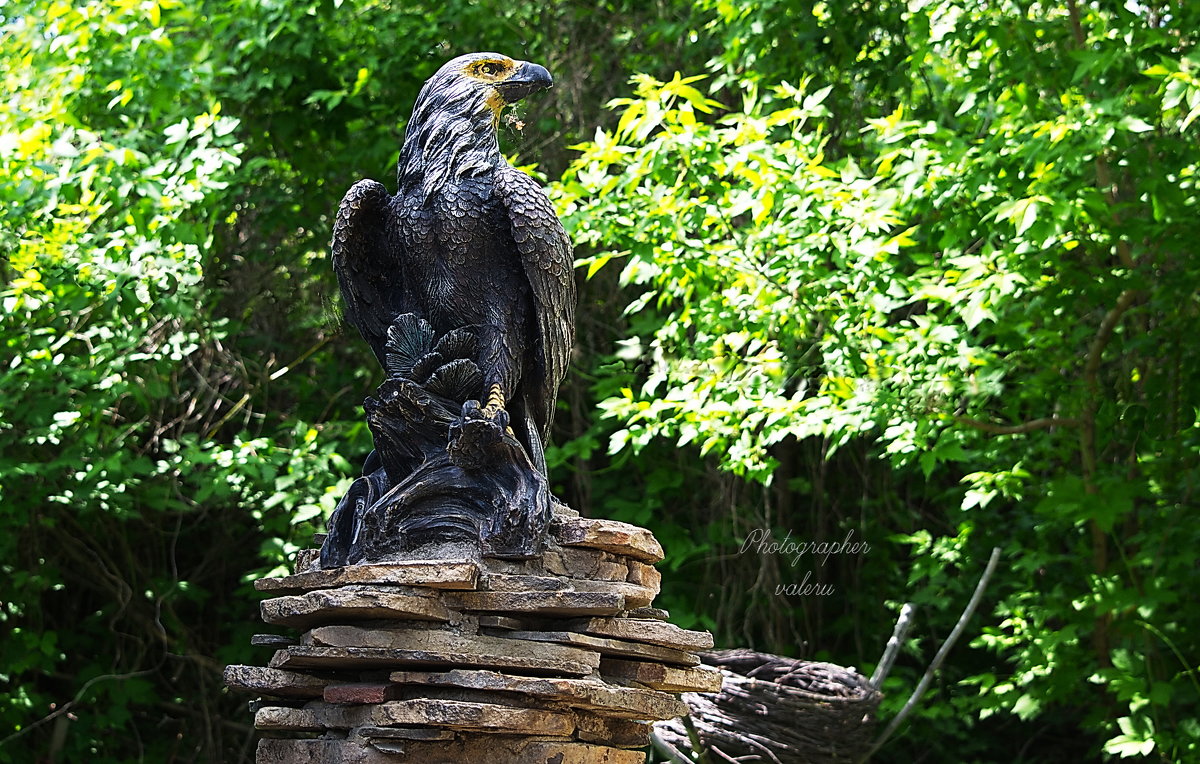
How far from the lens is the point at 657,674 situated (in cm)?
303

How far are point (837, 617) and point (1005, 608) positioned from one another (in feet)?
Answer: 4.32

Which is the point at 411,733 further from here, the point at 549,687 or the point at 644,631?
the point at 644,631

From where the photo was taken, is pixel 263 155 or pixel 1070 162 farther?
pixel 263 155

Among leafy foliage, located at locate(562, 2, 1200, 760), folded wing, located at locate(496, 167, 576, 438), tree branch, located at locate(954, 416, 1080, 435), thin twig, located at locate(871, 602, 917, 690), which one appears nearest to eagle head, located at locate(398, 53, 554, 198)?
folded wing, located at locate(496, 167, 576, 438)

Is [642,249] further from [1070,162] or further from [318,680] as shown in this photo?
[318,680]

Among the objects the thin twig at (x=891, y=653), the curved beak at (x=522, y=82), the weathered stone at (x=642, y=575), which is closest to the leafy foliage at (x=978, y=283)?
the thin twig at (x=891, y=653)

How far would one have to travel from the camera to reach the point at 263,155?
657 centimetres

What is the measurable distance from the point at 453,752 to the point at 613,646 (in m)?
0.43

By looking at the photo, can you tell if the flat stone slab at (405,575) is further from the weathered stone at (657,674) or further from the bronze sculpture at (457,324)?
the weathered stone at (657,674)

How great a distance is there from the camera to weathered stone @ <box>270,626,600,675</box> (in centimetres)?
270

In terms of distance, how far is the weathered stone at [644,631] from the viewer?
113 inches

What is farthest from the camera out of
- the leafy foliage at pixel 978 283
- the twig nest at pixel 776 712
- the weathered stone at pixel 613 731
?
the leafy foliage at pixel 978 283

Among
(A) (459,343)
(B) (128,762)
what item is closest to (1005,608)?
(A) (459,343)

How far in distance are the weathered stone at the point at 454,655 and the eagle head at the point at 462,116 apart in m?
1.07
